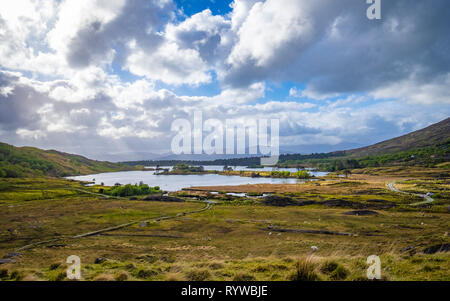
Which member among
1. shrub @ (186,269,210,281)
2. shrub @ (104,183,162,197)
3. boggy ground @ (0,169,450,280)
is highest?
shrub @ (186,269,210,281)

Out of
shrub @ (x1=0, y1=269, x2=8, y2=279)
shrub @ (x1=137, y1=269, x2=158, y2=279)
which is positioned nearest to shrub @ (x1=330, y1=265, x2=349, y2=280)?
shrub @ (x1=137, y1=269, x2=158, y2=279)

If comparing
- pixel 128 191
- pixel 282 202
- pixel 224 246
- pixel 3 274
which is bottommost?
pixel 128 191

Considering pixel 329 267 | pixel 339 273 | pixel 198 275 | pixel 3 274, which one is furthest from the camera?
pixel 3 274

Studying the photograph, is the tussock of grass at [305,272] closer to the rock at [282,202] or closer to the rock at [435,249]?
the rock at [435,249]

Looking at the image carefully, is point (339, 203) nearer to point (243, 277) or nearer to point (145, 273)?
point (243, 277)

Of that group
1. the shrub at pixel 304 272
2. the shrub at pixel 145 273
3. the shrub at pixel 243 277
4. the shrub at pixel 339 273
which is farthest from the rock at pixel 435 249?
the shrub at pixel 145 273

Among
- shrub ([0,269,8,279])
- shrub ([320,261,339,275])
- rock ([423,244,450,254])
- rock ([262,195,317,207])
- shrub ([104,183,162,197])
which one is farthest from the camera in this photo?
shrub ([104,183,162,197])

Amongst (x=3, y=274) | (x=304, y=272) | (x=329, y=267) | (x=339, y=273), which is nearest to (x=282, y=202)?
(x=329, y=267)

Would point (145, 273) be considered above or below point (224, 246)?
above

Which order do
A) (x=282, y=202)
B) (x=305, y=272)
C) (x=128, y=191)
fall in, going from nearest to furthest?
(x=305, y=272) < (x=282, y=202) < (x=128, y=191)

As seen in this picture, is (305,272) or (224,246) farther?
(224,246)

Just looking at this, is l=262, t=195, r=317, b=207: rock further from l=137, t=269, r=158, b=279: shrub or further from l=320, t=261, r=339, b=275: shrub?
l=320, t=261, r=339, b=275: shrub

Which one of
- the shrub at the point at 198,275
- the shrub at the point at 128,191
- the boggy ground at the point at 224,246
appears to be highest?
the shrub at the point at 198,275
